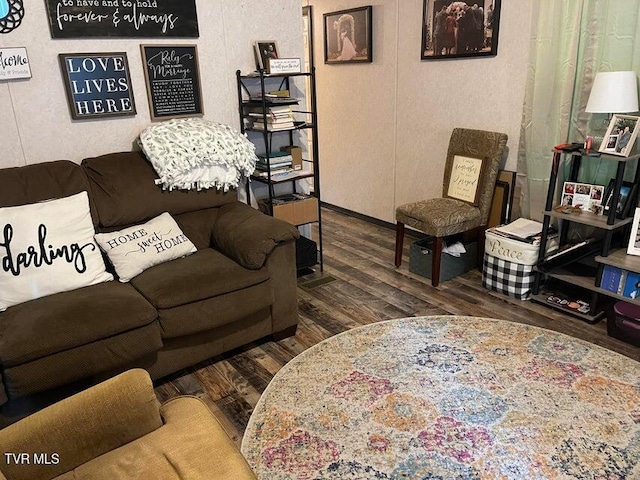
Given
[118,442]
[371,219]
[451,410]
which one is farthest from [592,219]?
[118,442]

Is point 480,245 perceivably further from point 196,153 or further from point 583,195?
point 196,153

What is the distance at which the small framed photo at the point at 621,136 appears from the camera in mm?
2424

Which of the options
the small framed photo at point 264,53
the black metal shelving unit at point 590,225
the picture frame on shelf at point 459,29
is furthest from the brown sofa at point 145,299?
the picture frame on shelf at point 459,29

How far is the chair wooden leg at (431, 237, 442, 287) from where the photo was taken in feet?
10.3

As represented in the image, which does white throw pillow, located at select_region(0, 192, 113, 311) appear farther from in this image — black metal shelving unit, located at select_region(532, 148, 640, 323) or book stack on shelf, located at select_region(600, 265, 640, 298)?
book stack on shelf, located at select_region(600, 265, 640, 298)

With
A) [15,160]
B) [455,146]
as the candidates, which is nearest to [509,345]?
[455,146]

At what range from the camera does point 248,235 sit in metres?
2.49

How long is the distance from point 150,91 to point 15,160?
812 mm

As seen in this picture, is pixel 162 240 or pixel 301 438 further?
pixel 162 240

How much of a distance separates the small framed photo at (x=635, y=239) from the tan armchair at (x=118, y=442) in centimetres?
236

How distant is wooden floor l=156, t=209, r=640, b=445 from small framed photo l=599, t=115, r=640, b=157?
3.16 feet

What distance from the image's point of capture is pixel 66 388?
201cm

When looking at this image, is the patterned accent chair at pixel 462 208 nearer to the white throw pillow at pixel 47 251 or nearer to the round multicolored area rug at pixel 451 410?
the round multicolored area rug at pixel 451 410

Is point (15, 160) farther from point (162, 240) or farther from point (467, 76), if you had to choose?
point (467, 76)
